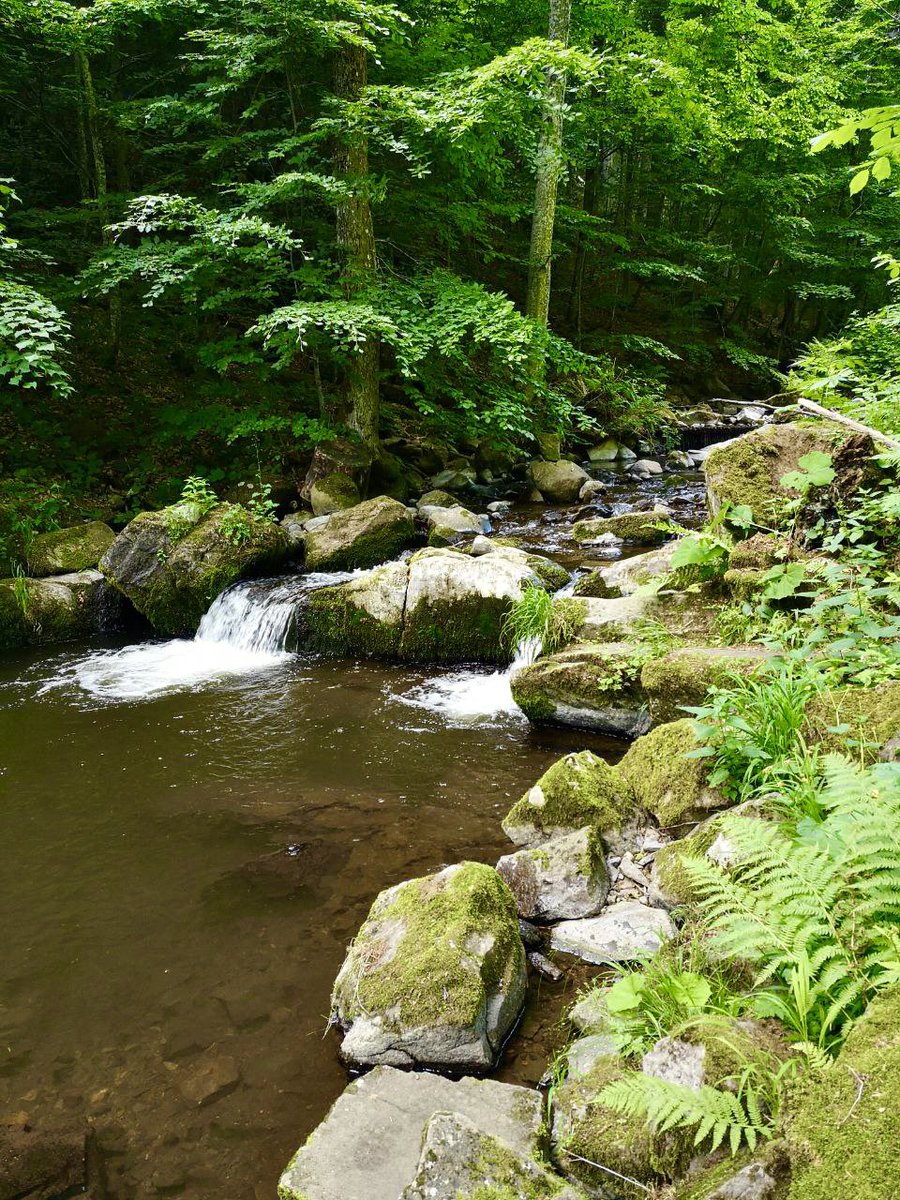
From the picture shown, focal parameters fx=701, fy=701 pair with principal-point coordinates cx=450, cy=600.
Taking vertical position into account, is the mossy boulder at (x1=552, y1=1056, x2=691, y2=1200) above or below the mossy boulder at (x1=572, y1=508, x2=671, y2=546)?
below

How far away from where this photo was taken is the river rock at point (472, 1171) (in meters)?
2.10

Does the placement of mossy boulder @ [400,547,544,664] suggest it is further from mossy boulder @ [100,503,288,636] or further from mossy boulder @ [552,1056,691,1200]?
mossy boulder @ [552,1056,691,1200]

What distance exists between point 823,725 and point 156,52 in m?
19.1

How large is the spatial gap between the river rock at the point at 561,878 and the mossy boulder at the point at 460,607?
373 centimetres

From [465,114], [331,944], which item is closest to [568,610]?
[331,944]

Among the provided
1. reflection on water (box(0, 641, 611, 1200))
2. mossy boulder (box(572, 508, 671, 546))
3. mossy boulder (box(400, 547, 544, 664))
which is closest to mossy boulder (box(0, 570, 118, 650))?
reflection on water (box(0, 641, 611, 1200))

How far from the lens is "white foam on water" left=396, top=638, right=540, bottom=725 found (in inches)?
267

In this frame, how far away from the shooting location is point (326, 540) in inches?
391

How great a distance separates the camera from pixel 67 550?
9922 millimetres

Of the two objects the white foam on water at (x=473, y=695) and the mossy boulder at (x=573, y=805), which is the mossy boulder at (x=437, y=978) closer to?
the mossy boulder at (x=573, y=805)

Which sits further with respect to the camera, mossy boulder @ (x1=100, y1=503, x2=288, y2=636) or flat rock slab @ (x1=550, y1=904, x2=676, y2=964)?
mossy boulder @ (x1=100, y1=503, x2=288, y2=636)

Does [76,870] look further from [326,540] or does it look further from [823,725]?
[326,540]

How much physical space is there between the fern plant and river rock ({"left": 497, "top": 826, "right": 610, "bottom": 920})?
1367 millimetres

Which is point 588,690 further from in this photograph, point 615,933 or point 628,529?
point 628,529
